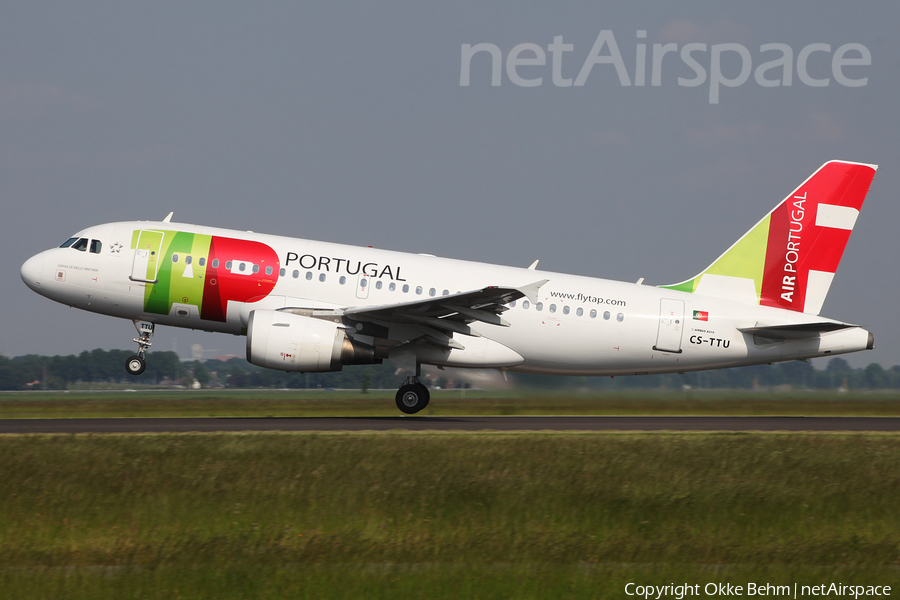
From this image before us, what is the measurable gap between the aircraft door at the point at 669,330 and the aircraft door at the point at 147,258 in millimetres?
13603

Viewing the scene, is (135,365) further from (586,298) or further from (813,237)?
(813,237)

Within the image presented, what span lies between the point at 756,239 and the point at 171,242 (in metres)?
16.6

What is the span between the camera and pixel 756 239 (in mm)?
24953

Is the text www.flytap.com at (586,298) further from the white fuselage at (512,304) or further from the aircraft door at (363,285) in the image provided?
the aircraft door at (363,285)

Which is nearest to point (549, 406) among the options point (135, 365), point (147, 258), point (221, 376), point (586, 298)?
point (586, 298)

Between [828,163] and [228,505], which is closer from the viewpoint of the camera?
[228,505]

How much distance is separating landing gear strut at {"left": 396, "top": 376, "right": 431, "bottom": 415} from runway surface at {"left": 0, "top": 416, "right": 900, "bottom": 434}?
30 cm

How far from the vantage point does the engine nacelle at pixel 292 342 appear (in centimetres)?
2002

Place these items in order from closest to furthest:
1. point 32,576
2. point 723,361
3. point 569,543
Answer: point 32,576 < point 569,543 < point 723,361

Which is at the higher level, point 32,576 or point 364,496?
point 364,496

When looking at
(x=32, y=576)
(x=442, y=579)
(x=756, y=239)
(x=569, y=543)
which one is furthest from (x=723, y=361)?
(x=32, y=576)

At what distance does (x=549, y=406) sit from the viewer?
2556 cm

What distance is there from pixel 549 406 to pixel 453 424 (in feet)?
21.0

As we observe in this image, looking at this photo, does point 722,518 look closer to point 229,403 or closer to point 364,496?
point 364,496
